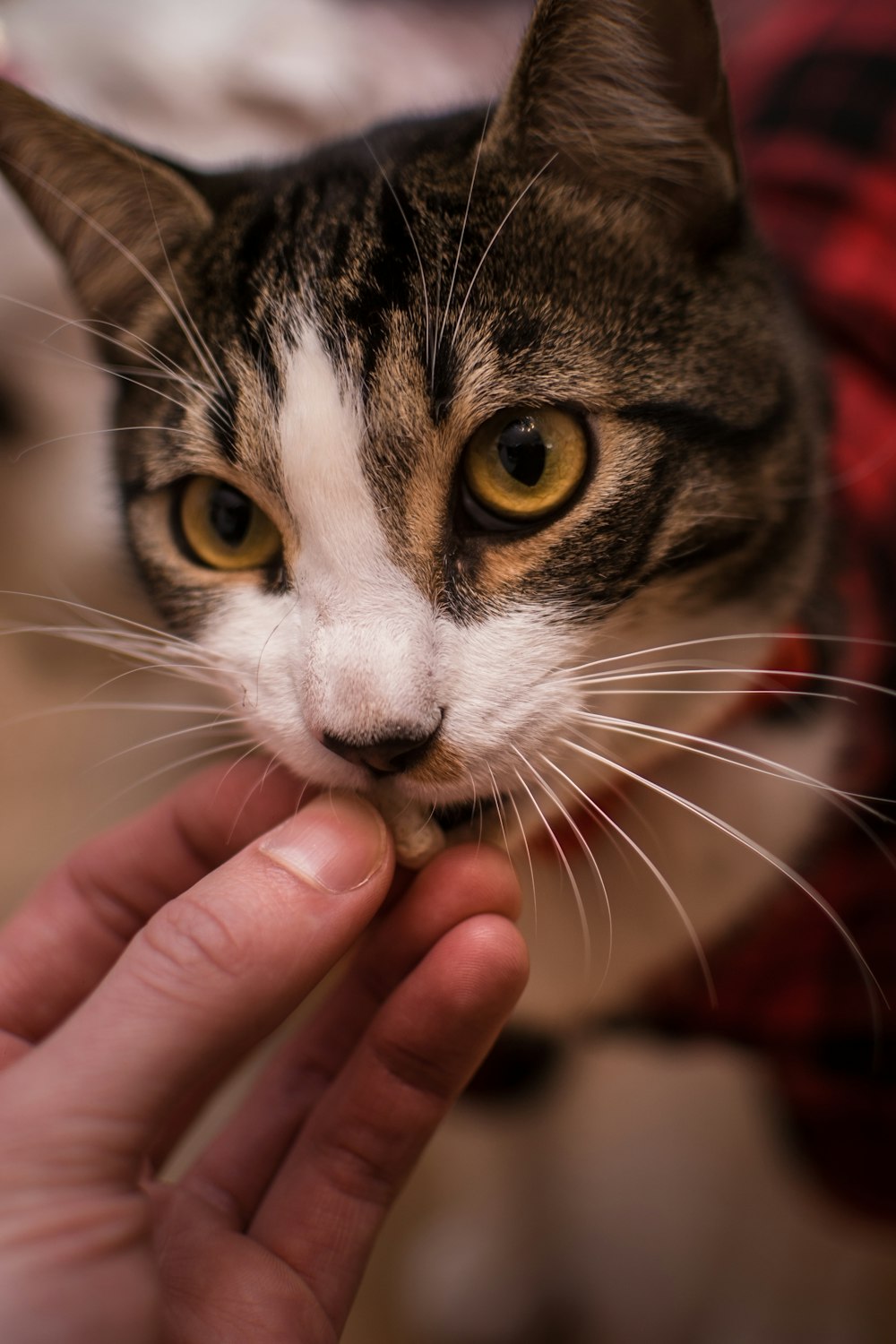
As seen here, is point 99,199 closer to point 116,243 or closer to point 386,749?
point 116,243

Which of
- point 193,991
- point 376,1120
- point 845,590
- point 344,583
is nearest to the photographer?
point 193,991

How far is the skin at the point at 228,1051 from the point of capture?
450mm

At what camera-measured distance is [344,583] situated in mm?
570

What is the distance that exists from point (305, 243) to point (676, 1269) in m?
1.31

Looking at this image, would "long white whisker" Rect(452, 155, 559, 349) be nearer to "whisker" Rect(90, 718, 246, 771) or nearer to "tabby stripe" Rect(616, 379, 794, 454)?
"tabby stripe" Rect(616, 379, 794, 454)

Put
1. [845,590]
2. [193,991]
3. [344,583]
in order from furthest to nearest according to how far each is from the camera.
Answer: [845,590], [344,583], [193,991]

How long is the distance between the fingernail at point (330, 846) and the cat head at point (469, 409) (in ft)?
0.10

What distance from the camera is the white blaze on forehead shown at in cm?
52

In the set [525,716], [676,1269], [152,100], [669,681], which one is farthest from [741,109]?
[676,1269]

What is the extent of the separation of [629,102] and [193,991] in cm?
64

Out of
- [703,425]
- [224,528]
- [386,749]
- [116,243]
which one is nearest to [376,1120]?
[386,749]

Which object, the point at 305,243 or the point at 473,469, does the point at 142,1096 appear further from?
the point at 305,243

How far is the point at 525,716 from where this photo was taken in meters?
0.56

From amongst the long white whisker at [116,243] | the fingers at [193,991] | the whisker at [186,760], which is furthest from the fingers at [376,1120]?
the long white whisker at [116,243]
